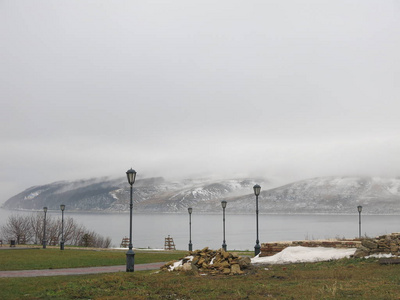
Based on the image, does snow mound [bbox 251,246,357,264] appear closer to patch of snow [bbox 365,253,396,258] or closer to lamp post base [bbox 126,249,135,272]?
patch of snow [bbox 365,253,396,258]

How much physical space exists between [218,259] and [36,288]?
26.4 ft

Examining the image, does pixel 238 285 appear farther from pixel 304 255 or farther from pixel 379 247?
pixel 379 247

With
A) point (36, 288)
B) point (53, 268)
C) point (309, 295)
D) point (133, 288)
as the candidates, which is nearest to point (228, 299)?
point (309, 295)

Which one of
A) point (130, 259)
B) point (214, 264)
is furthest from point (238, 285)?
point (130, 259)

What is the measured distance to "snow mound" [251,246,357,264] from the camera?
74.7 feet

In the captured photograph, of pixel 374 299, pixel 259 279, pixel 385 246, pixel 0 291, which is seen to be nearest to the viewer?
pixel 374 299

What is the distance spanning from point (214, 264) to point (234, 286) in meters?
4.59

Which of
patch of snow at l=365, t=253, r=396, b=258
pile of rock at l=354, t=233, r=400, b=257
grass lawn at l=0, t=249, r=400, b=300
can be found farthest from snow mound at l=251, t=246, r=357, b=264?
grass lawn at l=0, t=249, r=400, b=300

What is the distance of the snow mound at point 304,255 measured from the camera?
22.8m

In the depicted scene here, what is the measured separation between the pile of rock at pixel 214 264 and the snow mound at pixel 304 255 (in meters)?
3.12

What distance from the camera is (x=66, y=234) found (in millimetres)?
85938

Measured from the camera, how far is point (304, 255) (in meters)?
23.3

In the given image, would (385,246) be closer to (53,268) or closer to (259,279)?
(259,279)

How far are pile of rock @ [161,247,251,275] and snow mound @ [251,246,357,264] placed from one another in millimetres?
3116
